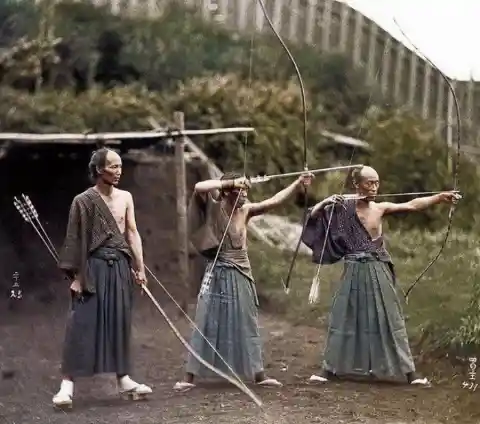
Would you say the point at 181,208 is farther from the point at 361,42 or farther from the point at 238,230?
the point at 361,42

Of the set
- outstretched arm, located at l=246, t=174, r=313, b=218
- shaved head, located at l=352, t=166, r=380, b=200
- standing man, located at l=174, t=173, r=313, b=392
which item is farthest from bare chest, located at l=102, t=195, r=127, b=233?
shaved head, located at l=352, t=166, r=380, b=200

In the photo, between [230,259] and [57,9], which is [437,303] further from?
[57,9]

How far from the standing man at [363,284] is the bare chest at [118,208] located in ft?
0.99

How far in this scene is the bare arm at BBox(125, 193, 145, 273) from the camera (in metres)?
1.32

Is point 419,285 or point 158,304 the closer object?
point 158,304

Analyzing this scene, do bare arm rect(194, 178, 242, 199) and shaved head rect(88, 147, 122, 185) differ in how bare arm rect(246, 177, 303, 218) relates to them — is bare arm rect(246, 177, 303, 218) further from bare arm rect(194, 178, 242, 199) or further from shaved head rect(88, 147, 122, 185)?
shaved head rect(88, 147, 122, 185)

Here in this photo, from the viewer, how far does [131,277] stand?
1334mm

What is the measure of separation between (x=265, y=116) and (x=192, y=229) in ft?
0.70

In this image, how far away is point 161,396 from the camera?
50.8 inches

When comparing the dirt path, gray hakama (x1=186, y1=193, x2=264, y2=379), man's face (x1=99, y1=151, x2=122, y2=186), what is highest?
man's face (x1=99, y1=151, x2=122, y2=186)

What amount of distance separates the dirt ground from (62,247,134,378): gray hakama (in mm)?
16

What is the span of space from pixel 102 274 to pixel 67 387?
0.17 meters

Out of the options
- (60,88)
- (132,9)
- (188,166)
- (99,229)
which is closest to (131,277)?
(99,229)

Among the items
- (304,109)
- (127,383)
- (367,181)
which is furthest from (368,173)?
(127,383)
